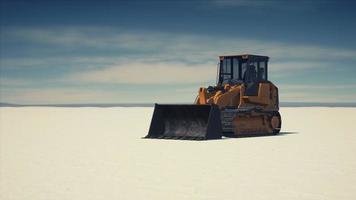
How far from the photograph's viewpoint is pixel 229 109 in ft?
72.2

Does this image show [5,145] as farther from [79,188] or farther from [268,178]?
[268,178]

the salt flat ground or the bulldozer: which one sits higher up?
the bulldozer

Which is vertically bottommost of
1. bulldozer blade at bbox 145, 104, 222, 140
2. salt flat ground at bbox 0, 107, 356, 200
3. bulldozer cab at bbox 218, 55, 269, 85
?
salt flat ground at bbox 0, 107, 356, 200

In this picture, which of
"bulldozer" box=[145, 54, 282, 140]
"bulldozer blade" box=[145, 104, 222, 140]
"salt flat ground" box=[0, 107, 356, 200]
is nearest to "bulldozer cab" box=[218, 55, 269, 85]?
"bulldozer" box=[145, 54, 282, 140]

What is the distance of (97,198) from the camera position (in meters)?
8.64

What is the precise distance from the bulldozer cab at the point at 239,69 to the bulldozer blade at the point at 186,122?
2640 mm

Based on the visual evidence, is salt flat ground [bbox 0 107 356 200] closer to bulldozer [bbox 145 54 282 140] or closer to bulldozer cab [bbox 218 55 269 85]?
bulldozer [bbox 145 54 282 140]

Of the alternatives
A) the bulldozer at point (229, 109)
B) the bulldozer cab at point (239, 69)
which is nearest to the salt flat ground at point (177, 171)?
the bulldozer at point (229, 109)

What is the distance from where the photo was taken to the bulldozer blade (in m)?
20.3

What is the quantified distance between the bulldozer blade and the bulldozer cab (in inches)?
104

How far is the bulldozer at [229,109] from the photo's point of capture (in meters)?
21.1

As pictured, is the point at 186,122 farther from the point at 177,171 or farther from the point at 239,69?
the point at 177,171

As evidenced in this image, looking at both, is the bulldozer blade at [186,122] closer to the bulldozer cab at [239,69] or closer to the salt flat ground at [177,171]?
the salt flat ground at [177,171]

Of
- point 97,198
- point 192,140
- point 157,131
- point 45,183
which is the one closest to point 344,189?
point 97,198
